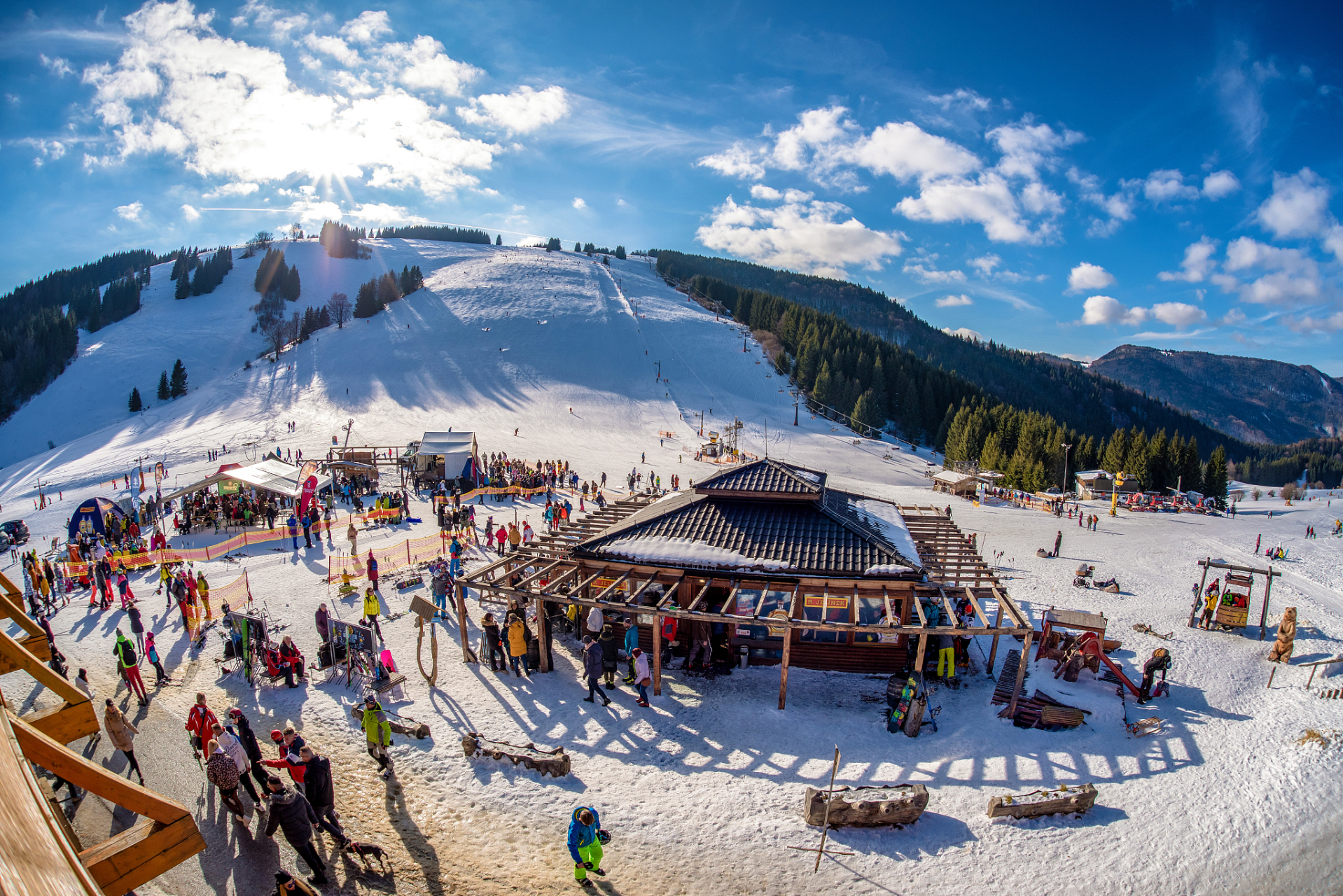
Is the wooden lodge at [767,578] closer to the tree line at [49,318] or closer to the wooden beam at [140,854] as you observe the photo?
the wooden beam at [140,854]

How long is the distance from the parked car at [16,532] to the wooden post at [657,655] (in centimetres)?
2959

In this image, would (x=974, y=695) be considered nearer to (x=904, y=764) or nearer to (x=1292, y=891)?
(x=904, y=764)

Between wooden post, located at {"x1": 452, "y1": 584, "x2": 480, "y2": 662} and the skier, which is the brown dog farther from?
the skier

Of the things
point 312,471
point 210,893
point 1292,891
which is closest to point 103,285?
point 312,471

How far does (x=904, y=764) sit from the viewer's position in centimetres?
1032

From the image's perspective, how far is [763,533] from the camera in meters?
14.6

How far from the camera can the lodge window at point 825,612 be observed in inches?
519

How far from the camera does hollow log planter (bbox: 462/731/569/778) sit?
9.89 meters

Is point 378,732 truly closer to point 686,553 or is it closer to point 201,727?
point 201,727

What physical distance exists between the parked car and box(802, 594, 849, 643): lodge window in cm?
3219

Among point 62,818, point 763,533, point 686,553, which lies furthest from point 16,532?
point 62,818

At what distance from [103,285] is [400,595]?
145m

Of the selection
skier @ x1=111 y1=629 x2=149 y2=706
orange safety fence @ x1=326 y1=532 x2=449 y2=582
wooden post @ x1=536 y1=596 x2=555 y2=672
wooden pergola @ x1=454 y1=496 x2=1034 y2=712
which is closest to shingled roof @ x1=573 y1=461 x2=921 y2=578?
wooden pergola @ x1=454 y1=496 x2=1034 y2=712

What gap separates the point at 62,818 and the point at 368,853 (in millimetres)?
5720
